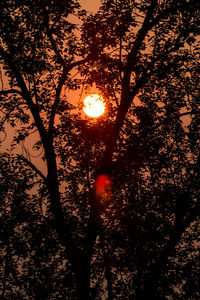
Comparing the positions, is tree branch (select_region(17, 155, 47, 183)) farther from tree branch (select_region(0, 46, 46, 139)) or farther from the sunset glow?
the sunset glow

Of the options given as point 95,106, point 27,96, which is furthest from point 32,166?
point 95,106

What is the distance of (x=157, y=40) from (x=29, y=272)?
48.1ft

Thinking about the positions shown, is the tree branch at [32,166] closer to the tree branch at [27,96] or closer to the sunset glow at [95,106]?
the tree branch at [27,96]

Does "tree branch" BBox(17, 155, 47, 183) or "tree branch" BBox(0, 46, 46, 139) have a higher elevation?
"tree branch" BBox(0, 46, 46, 139)

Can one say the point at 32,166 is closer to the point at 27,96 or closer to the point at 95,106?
the point at 27,96

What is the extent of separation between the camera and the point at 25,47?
1408cm

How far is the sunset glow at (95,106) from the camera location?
1429 centimetres

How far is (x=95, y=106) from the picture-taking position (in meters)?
14.4

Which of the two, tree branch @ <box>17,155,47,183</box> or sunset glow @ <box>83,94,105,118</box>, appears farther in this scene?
sunset glow @ <box>83,94,105,118</box>

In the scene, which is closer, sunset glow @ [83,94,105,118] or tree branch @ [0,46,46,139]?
tree branch @ [0,46,46,139]

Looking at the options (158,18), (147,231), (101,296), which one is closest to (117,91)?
(158,18)

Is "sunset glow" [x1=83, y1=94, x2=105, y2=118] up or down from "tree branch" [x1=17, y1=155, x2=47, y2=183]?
up

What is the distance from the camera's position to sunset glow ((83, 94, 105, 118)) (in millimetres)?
14293

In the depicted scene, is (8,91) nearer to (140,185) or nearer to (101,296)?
(140,185)
